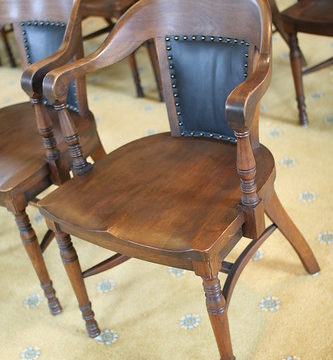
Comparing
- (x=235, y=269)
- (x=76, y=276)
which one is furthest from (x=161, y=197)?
(x=76, y=276)

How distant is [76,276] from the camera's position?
1612 mm

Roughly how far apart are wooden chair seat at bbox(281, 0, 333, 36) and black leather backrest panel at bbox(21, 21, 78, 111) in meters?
0.97

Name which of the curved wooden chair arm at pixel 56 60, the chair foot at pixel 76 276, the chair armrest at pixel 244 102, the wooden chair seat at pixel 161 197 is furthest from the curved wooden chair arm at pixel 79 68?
the chair armrest at pixel 244 102

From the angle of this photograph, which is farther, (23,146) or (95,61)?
(23,146)

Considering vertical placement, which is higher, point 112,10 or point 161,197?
point 112,10

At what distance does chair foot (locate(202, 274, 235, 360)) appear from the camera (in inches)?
50.9

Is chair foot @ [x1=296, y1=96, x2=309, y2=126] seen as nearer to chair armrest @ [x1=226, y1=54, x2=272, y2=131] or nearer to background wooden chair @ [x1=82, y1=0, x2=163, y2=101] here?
background wooden chair @ [x1=82, y1=0, x2=163, y2=101]

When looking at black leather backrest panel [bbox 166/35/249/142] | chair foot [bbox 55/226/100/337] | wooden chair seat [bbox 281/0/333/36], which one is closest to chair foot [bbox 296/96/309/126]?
wooden chair seat [bbox 281/0/333/36]

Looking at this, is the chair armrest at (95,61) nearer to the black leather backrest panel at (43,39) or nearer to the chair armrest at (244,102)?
the black leather backrest panel at (43,39)

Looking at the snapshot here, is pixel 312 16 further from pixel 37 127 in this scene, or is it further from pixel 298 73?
pixel 37 127

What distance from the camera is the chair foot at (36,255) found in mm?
1680

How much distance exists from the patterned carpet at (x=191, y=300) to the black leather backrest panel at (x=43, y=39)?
63cm

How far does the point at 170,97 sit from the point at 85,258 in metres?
0.76

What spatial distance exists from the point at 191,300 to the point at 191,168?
1.71 feet
